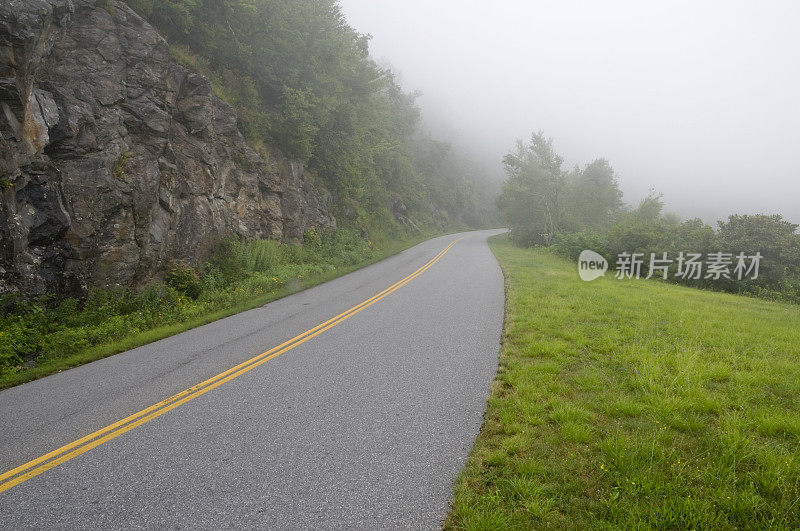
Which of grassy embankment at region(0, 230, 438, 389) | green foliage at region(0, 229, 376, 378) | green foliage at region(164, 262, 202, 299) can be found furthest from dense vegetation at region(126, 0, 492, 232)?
green foliage at region(164, 262, 202, 299)

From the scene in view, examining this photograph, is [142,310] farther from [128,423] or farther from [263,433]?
[263,433]

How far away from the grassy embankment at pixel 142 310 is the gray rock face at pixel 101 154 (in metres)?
0.59

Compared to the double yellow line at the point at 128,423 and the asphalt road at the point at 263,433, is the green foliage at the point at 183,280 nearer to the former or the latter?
the asphalt road at the point at 263,433

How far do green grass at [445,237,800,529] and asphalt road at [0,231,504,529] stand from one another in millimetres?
461

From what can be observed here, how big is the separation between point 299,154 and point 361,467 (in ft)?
59.3

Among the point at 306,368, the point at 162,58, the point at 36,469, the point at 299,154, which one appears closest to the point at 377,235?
the point at 299,154

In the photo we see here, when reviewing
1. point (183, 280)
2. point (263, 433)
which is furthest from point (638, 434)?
point (183, 280)

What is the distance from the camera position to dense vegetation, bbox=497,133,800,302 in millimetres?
15641

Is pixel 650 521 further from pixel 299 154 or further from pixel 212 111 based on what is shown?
pixel 299 154

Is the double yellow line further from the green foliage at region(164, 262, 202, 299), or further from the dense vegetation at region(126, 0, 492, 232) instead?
the dense vegetation at region(126, 0, 492, 232)

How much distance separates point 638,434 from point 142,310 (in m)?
10.9

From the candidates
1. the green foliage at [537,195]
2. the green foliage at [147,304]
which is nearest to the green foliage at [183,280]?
the green foliage at [147,304]

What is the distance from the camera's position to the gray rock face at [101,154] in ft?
25.7

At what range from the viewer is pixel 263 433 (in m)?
3.95
